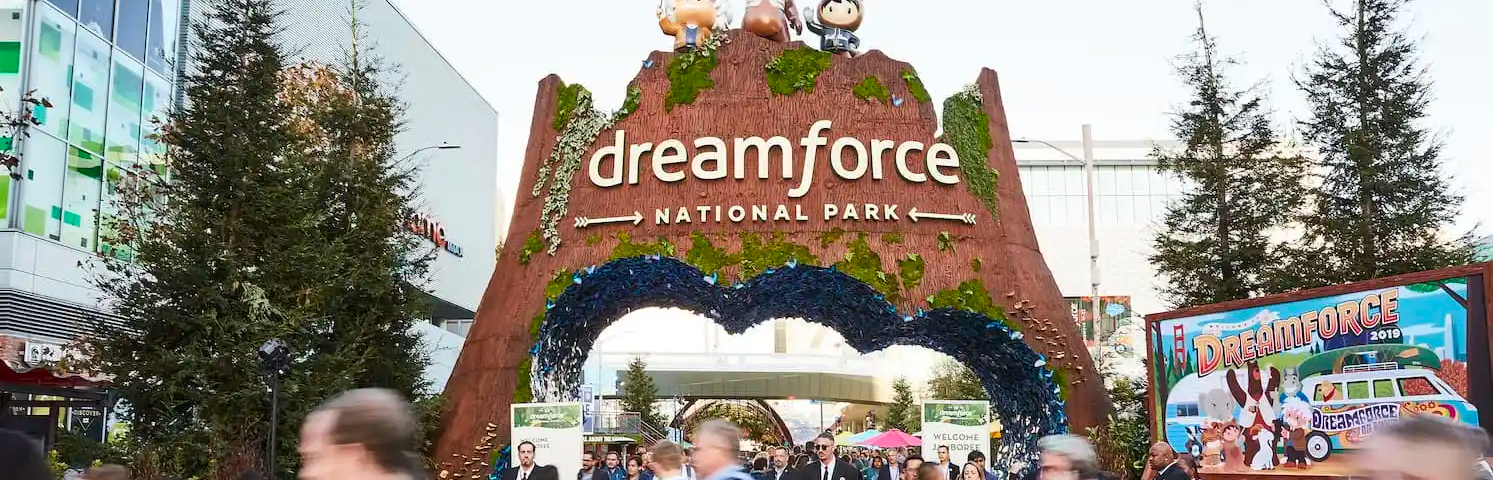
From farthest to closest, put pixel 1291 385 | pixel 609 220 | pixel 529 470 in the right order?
pixel 609 220 < pixel 1291 385 < pixel 529 470

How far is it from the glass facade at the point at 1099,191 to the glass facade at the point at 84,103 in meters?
51.8

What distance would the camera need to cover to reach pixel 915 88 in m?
18.4

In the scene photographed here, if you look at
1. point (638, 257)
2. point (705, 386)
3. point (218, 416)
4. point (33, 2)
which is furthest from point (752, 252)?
point (705, 386)

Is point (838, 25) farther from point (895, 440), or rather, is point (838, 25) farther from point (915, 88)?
point (895, 440)

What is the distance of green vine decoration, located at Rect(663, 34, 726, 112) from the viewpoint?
18203 millimetres

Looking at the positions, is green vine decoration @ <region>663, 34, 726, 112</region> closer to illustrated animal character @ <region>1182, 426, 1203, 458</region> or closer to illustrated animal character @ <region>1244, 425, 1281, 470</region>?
illustrated animal character @ <region>1182, 426, 1203, 458</region>

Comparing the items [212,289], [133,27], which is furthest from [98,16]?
[212,289]

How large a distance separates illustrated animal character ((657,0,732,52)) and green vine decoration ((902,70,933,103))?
2.80 m

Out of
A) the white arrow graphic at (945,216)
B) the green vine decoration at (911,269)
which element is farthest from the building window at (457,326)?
the green vine decoration at (911,269)

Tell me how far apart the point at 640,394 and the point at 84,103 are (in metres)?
23.6

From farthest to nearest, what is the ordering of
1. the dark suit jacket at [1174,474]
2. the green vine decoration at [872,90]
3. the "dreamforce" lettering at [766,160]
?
the green vine decoration at [872,90]
the "dreamforce" lettering at [766,160]
the dark suit jacket at [1174,474]

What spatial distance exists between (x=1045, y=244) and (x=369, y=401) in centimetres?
6771

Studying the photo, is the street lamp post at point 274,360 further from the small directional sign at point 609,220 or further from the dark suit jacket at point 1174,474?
the dark suit jacket at point 1174,474

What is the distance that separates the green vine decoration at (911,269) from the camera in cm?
1731
